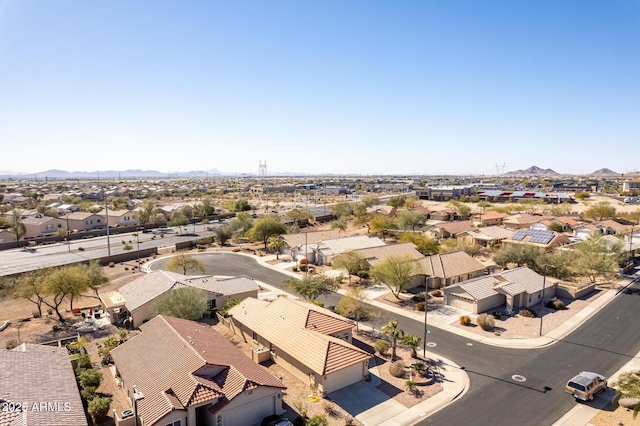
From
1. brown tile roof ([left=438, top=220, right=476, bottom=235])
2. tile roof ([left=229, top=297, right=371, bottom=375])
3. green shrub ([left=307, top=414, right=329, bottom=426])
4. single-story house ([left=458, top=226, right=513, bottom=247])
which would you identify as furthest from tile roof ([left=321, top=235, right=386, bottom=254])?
green shrub ([left=307, top=414, right=329, bottom=426])

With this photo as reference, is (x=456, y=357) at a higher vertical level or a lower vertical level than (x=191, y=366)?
lower

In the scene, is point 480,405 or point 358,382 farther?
point 358,382

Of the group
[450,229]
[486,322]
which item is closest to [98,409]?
[486,322]

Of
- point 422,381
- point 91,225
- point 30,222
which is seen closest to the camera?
point 422,381

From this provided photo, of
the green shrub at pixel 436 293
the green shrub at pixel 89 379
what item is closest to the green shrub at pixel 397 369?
the green shrub at pixel 436 293

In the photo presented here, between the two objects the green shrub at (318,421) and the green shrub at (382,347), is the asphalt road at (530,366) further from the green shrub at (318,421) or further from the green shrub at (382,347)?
the green shrub at (318,421)

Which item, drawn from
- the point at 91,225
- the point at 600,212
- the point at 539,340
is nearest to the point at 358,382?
the point at 539,340

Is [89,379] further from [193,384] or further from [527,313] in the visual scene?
[527,313]

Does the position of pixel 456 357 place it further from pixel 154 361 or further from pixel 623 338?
pixel 154 361
